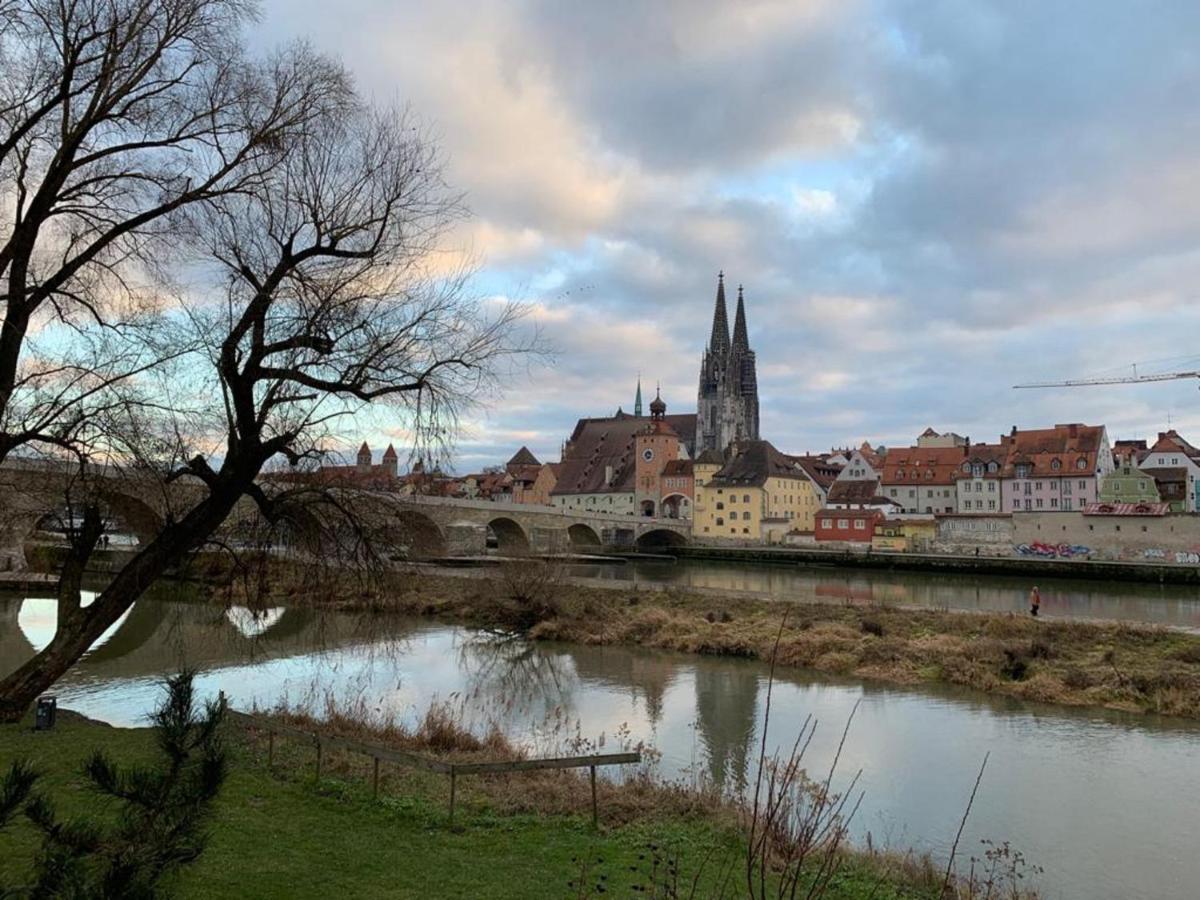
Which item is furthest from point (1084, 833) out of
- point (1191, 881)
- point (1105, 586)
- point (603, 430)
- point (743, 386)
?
point (743, 386)

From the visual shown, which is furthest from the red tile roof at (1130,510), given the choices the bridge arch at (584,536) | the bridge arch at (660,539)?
the bridge arch at (584,536)

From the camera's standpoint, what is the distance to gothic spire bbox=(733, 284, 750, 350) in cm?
12112

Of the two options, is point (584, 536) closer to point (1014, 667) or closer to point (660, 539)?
point (660, 539)

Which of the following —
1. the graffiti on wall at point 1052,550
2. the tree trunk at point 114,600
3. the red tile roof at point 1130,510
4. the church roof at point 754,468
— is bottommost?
the graffiti on wall at point 1052,550

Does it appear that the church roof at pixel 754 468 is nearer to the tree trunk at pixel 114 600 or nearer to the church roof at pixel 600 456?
the church roof at pixel 600 456

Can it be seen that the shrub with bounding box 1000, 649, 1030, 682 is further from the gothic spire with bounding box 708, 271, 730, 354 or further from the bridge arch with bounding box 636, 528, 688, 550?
the gothic spire with bounding box 708, 271, 730, 354

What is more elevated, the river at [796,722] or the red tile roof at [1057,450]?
the red tile roof at [1057,450]

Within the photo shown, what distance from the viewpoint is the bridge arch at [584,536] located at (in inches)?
2707

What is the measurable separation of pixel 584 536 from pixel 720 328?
61.0 metres

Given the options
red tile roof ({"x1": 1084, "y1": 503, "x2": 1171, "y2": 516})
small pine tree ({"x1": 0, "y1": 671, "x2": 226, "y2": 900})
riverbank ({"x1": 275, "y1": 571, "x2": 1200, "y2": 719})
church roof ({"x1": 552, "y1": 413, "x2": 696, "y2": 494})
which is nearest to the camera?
small pine tree ({"x1": 0, "y1": 671, "x2": 226, "y2": 900})

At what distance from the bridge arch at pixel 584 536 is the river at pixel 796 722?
4605 cm

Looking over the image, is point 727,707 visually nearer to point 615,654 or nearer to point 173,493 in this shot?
point 615,654

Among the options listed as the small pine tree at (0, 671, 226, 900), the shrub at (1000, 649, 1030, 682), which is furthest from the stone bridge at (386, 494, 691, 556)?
the small pine tree at (0, 671, 226, 900)

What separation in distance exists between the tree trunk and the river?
1101 mm
